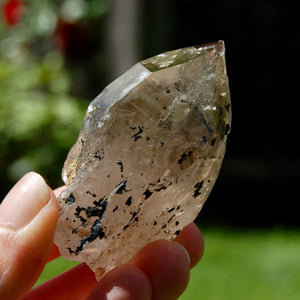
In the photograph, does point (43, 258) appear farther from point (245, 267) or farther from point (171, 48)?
point (171, 48)

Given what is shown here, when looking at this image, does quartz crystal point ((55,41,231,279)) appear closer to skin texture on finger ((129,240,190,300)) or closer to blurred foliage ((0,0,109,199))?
skin texture on finger ((129,240,190,300))

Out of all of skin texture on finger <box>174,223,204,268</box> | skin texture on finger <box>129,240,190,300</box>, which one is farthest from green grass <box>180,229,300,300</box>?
skin texture on finger <box>129,240,190,300</box>

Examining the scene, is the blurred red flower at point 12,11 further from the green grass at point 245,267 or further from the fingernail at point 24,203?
the fingernail at point 24,203

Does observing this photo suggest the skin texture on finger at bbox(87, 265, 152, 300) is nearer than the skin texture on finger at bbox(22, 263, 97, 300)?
Yes

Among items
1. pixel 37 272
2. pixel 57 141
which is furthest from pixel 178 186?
pixel 57 141

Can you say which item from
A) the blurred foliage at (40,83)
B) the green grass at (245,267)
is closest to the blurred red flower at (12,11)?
the blurred foliage at (40,83)

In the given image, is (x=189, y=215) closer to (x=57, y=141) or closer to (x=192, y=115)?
(x=192, y=115)

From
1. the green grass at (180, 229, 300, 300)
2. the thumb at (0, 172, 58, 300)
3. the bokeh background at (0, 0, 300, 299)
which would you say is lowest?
the green grass at (180, 229, 300, 300)
